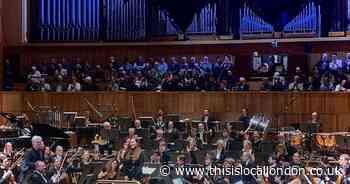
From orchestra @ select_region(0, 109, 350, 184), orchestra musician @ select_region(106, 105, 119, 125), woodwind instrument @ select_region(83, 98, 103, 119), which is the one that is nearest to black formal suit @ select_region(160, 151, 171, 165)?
orchestra @ select_region(0, 109, 350, 184)

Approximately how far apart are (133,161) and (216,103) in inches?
273

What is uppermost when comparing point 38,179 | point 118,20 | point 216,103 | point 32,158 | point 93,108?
point 118,20

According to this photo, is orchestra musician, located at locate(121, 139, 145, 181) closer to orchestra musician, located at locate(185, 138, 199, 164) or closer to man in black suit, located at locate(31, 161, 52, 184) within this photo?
orchestra musician, located at locate(185, 138, 199, 164)

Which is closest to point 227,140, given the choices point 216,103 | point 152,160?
point 152,160

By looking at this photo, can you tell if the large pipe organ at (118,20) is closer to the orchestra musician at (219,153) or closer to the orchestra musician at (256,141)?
the orchestra musician at (256,141)

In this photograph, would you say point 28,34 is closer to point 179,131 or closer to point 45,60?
point 45,60

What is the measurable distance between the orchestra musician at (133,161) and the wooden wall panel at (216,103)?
6.25 m

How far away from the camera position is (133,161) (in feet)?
40.3

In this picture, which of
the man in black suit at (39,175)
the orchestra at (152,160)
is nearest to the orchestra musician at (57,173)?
the orchestra at (152,160)

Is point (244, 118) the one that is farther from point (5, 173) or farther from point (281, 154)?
point (5, 173)

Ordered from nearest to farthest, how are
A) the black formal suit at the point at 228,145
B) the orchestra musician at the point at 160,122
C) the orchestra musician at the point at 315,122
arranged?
1. the black formal suit at the point at 228,145
2. the orchestra musician at the point at 315,122
3. the orchestra musician at the point at 160,122

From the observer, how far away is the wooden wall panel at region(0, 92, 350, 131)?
17.9 metres

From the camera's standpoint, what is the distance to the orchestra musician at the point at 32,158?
11.6 meters

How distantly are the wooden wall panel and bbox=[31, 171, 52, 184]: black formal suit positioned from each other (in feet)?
26.1
